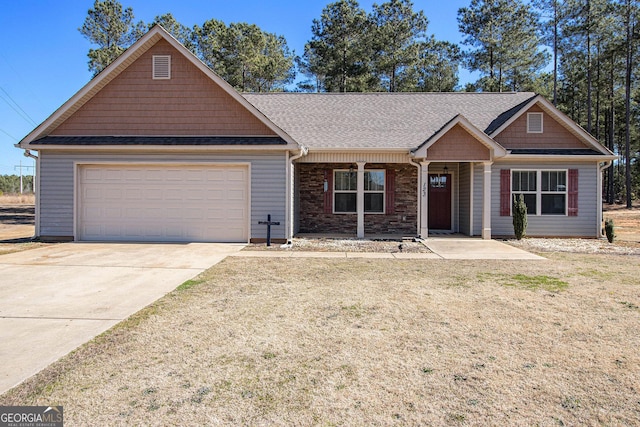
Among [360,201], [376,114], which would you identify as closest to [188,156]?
[360,201]

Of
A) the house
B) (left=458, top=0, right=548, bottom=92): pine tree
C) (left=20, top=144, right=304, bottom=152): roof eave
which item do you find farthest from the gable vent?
(left=458, top=0, right=548, bottom=92): pine tree

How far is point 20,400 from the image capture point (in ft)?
9.84

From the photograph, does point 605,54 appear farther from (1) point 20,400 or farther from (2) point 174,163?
(1) point 20,400

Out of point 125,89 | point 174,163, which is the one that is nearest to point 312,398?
point 174,163

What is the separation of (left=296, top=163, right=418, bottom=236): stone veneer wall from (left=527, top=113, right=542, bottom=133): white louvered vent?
3.88 metres

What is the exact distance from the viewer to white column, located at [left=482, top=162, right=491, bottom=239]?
Answer: 12773 millimetres

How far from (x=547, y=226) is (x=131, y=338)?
13445mm

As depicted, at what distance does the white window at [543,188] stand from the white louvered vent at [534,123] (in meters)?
1.38

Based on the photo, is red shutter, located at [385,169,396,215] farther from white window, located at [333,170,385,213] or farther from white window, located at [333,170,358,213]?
white window, located at [333,170,358,213]

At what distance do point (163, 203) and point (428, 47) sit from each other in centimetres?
2699

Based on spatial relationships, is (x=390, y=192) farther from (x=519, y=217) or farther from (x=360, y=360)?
(x=360, y=360)

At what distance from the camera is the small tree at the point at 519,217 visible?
13.0m

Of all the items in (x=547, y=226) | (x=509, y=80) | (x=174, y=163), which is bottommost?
(x=547, y=226)

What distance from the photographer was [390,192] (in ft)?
48.1
